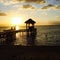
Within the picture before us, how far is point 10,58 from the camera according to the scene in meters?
13.1

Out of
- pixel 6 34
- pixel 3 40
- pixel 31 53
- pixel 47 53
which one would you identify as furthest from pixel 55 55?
pixel 6 34

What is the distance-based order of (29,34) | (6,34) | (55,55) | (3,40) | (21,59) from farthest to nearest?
(29,34)
(6,34)
(3,40)
(55,55)
(21,59)

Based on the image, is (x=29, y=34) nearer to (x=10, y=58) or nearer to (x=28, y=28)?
(x=28, y=28)

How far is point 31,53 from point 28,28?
36.7m

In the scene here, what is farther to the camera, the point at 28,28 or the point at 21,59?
the point at 28,28

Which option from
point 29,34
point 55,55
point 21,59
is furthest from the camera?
point 29,34

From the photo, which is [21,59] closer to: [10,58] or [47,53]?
[10,58]

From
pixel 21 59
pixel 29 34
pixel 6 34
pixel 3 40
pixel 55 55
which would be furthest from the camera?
pixel 29 34

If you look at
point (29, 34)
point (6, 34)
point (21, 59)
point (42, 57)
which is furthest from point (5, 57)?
point (29, 34)

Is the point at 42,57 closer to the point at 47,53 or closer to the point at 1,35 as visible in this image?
the point at 47,53

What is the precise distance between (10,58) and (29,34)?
35.7 meters

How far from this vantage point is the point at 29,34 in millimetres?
48750

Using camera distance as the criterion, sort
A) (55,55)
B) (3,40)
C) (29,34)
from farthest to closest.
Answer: (29,34)
(3,40)
(55,55)

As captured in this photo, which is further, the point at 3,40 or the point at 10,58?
the point at 3,40
